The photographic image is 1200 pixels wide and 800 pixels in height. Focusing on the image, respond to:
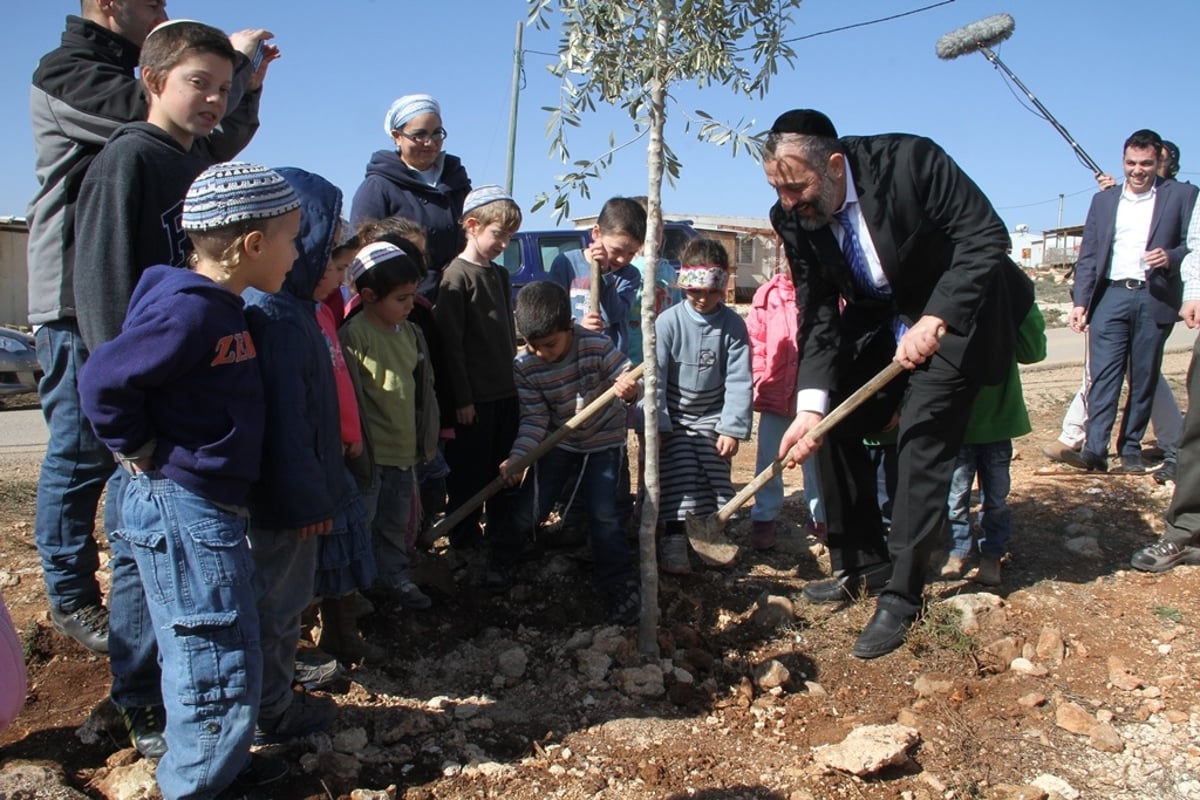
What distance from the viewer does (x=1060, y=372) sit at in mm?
11680

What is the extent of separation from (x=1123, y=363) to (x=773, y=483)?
2.70 m

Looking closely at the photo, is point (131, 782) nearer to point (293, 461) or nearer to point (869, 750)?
point (293, 461)

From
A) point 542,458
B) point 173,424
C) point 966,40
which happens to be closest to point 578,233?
point 966,40

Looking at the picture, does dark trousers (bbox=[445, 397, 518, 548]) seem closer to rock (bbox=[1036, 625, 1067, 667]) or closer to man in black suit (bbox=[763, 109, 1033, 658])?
man in black suit (bbox=[763, 109, 1033, 658])

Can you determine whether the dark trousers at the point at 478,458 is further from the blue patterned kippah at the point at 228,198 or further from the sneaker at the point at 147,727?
the blue patterned kippah at the point at 228,198

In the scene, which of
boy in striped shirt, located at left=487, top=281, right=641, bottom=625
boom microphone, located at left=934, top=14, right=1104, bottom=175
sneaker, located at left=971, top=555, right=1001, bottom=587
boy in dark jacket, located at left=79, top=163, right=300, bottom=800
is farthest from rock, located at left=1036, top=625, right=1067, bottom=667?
boom microphone, located at left=934, top=14, right=1104, bottom=175

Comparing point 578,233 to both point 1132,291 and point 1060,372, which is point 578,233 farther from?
point 1132,291

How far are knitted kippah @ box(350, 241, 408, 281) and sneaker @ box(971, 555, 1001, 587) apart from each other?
268 cm

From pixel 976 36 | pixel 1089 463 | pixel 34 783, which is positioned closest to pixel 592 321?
pixel 34 783

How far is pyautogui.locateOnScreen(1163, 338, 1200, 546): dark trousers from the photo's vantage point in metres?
4.00

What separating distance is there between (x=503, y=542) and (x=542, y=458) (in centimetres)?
42

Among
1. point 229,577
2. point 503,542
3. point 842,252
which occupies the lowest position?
point 503,542

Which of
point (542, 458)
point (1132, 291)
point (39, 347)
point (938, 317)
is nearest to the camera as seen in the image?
point (39, 347)

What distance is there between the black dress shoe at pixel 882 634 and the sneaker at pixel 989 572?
2.09ft
